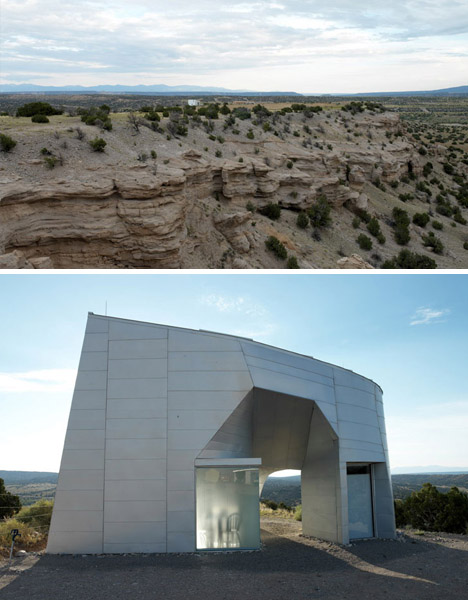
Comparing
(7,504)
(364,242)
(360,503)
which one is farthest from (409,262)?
(7,504)

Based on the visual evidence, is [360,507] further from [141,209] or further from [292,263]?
[141,209]

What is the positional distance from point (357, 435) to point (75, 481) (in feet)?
31.4

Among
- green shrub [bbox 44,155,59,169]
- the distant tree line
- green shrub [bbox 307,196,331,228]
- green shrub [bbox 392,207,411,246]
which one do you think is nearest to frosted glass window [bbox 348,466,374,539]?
the distant tree line

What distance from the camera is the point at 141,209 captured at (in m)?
23.8

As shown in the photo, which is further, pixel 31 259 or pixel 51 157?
pixel 51 157

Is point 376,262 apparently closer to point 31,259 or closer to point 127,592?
point 31,259

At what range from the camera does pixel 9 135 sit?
2350 centimetres

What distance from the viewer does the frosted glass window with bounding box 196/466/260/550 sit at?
48.8ft

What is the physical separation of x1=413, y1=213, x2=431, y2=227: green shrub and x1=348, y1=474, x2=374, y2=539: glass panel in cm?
2764

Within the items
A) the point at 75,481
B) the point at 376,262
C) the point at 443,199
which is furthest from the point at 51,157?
the point at 443,199

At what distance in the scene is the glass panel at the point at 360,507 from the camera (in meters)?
19.3

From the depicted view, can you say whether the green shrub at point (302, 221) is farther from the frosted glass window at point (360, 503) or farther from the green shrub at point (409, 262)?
the frosted glass window at point (360, 503)

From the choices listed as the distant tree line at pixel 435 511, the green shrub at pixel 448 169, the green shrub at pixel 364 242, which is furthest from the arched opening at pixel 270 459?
the green shrub at pixel 448 169

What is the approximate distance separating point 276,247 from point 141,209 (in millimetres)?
9776
